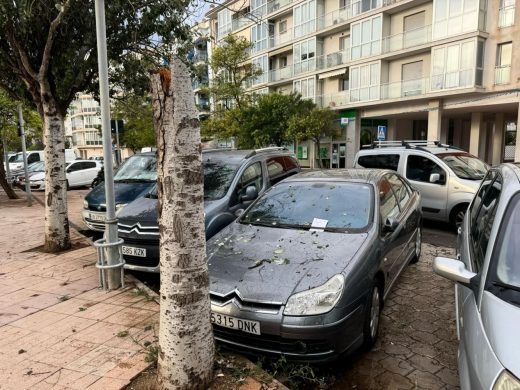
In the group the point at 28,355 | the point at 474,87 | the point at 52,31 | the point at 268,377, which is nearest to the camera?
the point at 268,377

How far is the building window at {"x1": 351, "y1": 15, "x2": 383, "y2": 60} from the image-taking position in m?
26.0

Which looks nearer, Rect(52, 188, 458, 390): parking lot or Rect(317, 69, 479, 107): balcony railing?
Rect(52, 188, 458, 390): parking lot

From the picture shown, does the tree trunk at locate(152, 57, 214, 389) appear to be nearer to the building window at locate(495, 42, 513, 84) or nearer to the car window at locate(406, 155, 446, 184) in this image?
the car window at locate(406, 155, 446, 184)

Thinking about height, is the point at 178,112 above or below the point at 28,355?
above

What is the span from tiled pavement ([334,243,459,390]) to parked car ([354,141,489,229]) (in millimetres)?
3315

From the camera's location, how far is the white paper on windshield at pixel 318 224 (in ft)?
13.6

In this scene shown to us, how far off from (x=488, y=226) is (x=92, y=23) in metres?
6.96

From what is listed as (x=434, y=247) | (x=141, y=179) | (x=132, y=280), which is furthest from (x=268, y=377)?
(x=141, y=179)

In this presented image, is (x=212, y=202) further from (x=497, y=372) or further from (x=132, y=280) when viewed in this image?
(x=497, y=372)

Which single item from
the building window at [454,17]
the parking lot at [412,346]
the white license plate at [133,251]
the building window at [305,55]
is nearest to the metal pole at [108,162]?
the white license plate at [133,251]

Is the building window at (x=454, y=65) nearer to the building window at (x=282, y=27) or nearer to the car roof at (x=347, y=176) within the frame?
the building window at (x=282, y=27)

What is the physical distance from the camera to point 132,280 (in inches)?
210

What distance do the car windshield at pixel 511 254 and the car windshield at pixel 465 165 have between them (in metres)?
6.14

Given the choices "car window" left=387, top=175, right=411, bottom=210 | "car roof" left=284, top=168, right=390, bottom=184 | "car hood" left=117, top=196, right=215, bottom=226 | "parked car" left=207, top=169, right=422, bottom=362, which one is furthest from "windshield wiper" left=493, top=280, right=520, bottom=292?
"car hood" left=117, top=196, right=215, bottom=226
